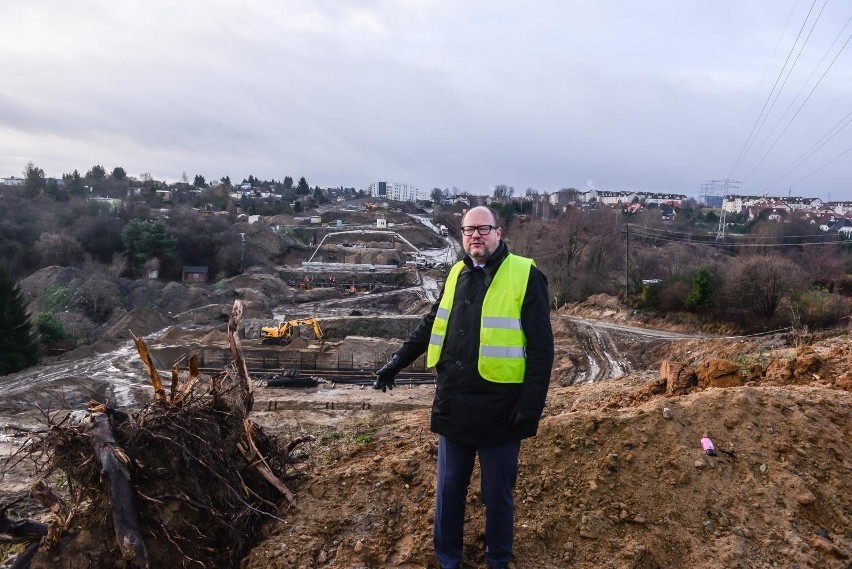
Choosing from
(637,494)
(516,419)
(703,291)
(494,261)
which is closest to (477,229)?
(494,261)

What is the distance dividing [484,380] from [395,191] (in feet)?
528

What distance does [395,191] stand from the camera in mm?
161000

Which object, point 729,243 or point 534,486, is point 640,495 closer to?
point 534,486

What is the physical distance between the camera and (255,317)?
28531mm

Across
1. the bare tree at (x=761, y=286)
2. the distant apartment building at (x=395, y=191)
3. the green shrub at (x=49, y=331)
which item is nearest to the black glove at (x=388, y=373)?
the bare tree at (x=761, y=286)

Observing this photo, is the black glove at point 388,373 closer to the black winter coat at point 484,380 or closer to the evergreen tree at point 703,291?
the black winter coat at point 484,380

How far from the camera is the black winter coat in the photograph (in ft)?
8.58

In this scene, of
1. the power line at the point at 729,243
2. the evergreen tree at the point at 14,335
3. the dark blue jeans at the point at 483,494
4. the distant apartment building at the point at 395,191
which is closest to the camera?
the dark blue jeans at the point at 483,494

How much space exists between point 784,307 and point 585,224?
17.5 metres

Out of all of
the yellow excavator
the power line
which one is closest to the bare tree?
the power line

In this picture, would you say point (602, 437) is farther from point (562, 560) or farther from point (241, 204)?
point (241, 204)

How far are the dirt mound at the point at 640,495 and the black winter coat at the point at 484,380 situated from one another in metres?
0.84

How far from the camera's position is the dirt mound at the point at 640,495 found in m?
3.03

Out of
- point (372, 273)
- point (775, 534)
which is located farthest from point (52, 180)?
point (775, 534)
